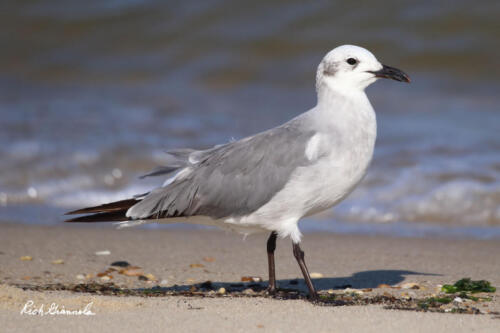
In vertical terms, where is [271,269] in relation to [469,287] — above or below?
above

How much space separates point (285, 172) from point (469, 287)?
1.46 m

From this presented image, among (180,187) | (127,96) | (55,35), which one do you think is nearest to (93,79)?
(127,96)

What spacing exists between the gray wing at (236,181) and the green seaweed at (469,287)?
1.33m

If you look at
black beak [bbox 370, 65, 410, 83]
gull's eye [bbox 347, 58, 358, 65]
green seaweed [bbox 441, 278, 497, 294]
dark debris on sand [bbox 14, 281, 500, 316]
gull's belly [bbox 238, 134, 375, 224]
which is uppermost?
gull's eye [bbox 347, 58, 358, 65]

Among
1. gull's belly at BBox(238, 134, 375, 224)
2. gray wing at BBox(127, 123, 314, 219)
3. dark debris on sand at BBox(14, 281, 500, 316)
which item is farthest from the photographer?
gray wing at BBox(127, 123, 314, 219)

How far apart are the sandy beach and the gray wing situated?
556 mm

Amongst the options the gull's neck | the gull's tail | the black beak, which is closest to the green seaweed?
the gull's neck

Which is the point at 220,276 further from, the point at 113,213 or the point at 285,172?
the point at 285,172

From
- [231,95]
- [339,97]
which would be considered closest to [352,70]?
[339,97]

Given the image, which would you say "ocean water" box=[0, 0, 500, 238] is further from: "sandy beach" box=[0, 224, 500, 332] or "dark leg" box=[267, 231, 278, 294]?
"dark leg" box=[267, 231, 278, 294]

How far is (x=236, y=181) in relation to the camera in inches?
205

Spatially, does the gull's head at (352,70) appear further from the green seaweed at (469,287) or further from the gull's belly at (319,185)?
the green seaweed at (469,287)

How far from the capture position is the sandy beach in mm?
4191

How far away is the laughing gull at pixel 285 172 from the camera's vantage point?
4.96 m
